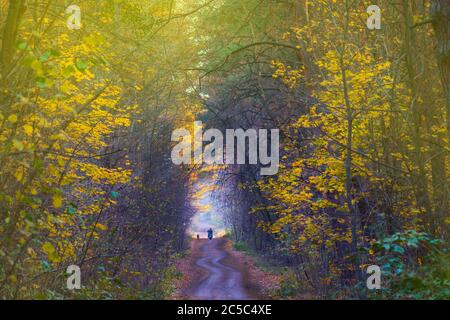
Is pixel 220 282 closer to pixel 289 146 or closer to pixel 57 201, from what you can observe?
pixel 289 146

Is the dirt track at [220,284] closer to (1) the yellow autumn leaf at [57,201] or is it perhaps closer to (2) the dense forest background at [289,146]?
(2) the dense forest background at [289,146]

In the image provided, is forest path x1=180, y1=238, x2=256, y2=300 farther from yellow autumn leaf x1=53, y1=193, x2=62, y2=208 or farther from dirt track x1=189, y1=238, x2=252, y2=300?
yellow autumn leaf x1=53, y1=193, x2=62, y2=208

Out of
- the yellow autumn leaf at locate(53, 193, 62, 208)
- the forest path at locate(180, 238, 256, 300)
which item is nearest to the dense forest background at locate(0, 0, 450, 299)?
the yellow autumn leaf at locate(53, 193, 62, 208)

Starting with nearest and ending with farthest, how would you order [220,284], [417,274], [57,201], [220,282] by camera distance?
[57,201]
[417,274]
[220,284]
[220,282]

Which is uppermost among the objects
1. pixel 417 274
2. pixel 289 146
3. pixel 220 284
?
pixel 289 146

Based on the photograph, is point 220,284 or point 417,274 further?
point 220,284

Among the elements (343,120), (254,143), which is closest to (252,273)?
(254,143)

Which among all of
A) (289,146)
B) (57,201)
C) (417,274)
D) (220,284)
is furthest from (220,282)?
(57,201)

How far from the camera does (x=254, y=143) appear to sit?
25.1 metres

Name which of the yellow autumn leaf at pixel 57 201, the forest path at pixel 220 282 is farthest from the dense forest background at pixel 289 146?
the forest path at pixel 220 282

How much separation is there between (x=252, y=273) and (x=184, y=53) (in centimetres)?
1105

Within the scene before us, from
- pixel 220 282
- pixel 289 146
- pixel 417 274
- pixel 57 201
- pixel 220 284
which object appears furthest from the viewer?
pixel 220 282

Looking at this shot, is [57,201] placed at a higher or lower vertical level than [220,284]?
higher
